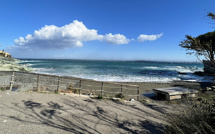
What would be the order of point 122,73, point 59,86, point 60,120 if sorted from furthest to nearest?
point 122,73
point 59,86
point 60,120

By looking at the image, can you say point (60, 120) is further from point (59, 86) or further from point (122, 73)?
point (122, 73)

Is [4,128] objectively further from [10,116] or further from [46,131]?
[46,131]

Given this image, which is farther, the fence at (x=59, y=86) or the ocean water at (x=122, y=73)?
the ocean water at (x=122, y=73)

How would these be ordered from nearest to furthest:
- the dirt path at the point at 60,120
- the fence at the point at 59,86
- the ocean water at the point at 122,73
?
1. the dirt path at the point at 60,120
2. the fence at the point at 59,86
3. the ocean water at the point at 122,73

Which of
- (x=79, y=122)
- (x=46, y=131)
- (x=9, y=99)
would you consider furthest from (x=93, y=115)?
(x=9, y=99)

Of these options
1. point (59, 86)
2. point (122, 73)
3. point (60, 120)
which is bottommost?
point (122, 73)

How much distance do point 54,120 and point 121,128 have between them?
213 centimetres

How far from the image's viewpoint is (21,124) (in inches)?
132

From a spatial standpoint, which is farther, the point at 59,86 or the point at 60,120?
the point at 59,86

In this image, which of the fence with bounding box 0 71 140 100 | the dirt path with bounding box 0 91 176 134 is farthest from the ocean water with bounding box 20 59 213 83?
the fence with bounding box 0 71 140 100

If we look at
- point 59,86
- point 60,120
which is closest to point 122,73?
→ point 59,86

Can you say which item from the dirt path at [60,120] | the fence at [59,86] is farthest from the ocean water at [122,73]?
the fence at [59,86]

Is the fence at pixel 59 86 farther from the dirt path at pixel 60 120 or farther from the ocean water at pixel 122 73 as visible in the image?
the ocean water at pixel 122 73

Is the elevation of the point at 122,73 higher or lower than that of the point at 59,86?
lower
